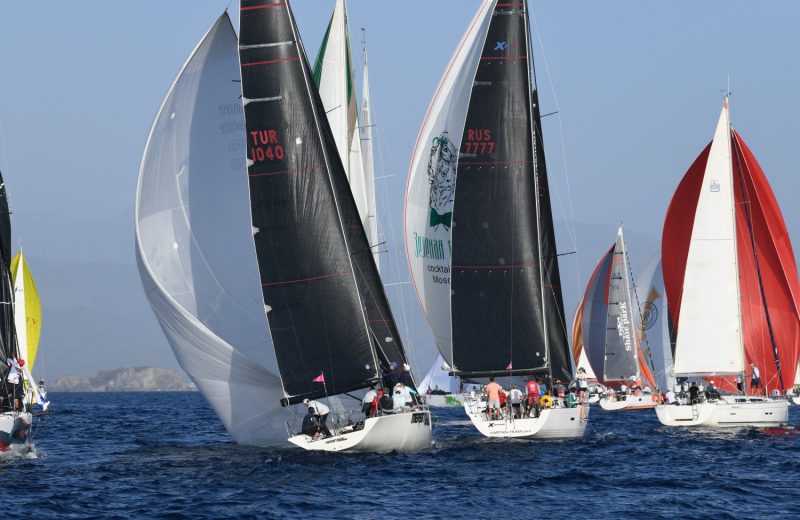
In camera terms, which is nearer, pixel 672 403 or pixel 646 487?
pixel 646 487

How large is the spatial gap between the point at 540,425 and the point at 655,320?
118ft

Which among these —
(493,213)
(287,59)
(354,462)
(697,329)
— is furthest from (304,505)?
(697,329)

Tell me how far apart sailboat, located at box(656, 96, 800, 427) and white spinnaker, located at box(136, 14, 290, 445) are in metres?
15.1

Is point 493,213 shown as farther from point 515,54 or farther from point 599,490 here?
point 599,490

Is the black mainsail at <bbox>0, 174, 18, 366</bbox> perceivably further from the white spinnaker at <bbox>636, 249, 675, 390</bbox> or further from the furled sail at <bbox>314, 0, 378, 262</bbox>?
the white spinnaker at <bbox>636, 249, 675, 390</bbox>

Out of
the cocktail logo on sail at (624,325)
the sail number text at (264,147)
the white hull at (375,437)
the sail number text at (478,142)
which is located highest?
the sail number text at (478,142)

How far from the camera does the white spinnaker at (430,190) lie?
3619 cm

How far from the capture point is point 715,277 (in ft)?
133

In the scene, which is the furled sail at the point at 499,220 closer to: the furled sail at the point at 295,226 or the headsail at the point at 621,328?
the furled sail at the point at 295,226

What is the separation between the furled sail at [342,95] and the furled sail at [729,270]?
997 cm

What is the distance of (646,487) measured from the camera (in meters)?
25.7

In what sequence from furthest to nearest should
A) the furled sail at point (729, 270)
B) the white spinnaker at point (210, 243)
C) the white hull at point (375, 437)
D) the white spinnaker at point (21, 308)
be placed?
the white spinnaker at point (21, 308) < the furled sail at point (729, 270) < the white spinnaker at point (210, 243) < the white hull at point (375, 437)

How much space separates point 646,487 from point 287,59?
12385 mm

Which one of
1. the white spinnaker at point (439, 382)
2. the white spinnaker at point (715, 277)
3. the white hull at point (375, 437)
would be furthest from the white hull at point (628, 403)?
the white hull at point (375, 437)
